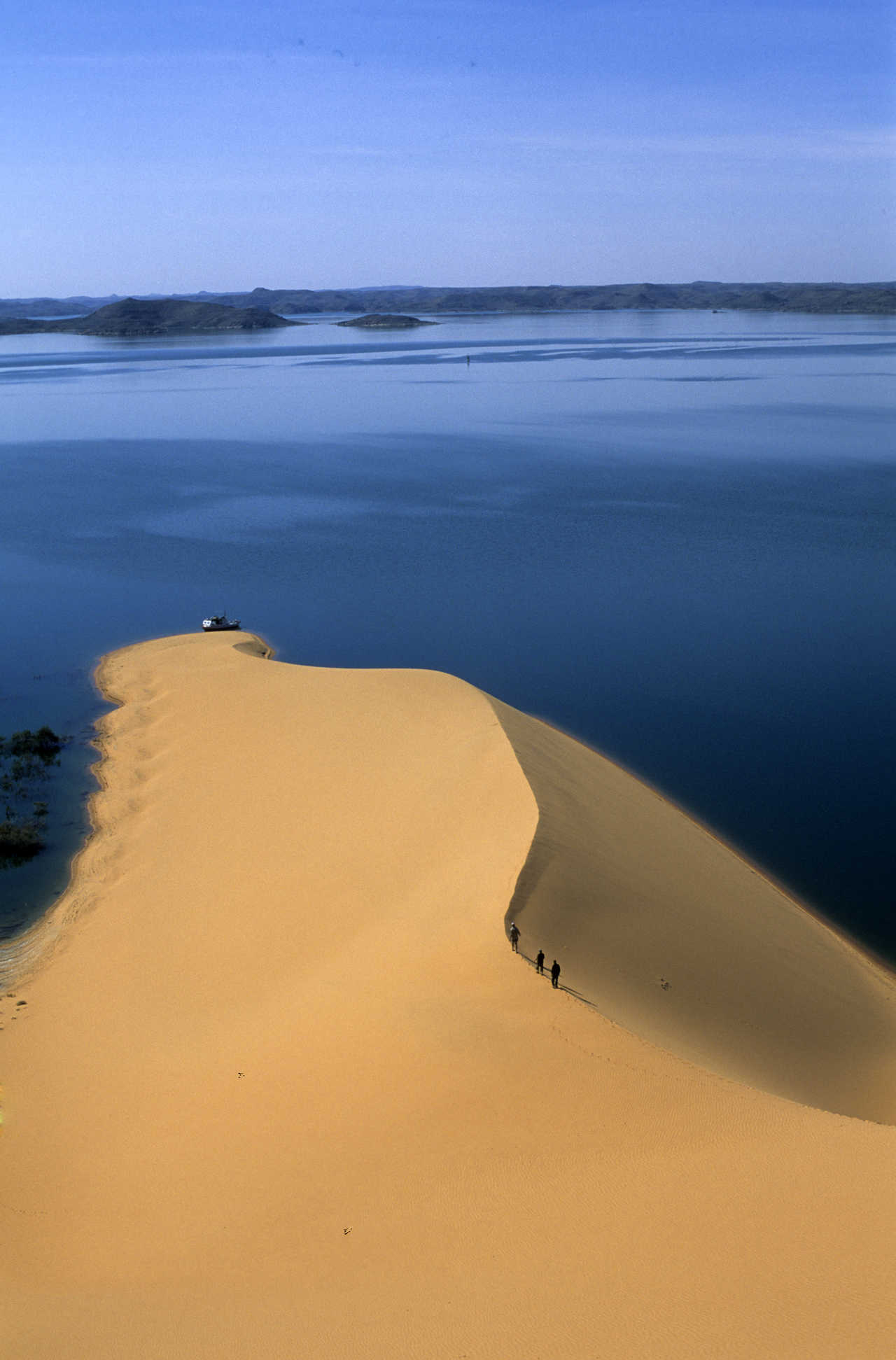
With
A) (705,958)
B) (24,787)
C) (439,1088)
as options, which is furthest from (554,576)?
(439,1088)

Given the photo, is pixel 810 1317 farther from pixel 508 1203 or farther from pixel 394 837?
pixel 394 837

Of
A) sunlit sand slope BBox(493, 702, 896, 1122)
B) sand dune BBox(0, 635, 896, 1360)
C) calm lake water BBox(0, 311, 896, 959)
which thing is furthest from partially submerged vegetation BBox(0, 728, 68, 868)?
sunlit sand slope BBox(493, 702, 896, 1122)

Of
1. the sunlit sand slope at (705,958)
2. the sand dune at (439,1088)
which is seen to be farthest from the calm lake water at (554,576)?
the sand dune at (439,1088)

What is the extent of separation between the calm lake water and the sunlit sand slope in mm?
3411

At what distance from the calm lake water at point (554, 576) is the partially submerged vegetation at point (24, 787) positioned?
73cm

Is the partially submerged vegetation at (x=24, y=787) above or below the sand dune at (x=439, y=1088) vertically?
below

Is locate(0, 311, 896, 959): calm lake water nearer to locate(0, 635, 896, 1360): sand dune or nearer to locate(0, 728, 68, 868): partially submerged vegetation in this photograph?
locate(0, 728, 68, 868): partially submerged vegetation

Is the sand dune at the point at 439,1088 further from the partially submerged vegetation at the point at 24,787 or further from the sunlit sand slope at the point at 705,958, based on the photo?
the partially submerged vegetation at the point at 24,787

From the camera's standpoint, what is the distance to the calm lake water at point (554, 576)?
3384cm

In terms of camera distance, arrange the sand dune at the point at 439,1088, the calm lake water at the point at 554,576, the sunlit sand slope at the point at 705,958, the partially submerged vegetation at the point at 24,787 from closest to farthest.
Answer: the sand dune at the point at 439,1088 < the sunlit sand slope at the point at 705,958 < the partially submerged vegetation at the point at 24,787 < the calm lake water at the point at 554,576

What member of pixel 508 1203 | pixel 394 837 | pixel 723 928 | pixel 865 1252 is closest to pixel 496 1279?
pixel 508 1203

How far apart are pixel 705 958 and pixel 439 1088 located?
8406mm

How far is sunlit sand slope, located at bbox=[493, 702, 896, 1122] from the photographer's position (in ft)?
65.2

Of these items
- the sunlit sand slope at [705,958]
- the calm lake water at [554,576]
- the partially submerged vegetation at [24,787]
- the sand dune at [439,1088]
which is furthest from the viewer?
the calm lake water at [554,576]
